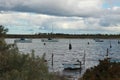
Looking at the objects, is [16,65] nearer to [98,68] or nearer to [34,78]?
[34,78]

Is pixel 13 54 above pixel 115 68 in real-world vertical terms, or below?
above

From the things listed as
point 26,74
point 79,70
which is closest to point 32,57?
Result: point 26,74

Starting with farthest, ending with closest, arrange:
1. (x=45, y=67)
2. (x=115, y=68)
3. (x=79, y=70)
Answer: (x=79, y=70) < (x=115, y=68) < (x=45, y=67)

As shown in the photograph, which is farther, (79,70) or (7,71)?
(79,70)

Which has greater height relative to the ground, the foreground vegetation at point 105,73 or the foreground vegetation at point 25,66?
the foreground vegetation at point 25,66

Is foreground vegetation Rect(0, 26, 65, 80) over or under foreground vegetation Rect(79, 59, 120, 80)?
over

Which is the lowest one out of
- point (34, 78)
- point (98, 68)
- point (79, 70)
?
point (79, 70)

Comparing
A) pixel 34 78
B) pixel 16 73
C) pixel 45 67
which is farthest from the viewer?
pixel 45 67

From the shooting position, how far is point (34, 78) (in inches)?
400

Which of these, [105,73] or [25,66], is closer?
[25,66]

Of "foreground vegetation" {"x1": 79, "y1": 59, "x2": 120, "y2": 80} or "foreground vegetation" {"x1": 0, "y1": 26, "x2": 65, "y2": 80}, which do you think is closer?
"foreground vegetation" {"x1": 0, "y1": 26, "x2": 65, "y2": 80}

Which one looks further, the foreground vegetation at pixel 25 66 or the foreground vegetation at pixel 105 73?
the foreground vegetation at pixel 105 73

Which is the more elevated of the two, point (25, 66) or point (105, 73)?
point (25, 66)

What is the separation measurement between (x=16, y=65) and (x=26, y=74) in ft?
2.76
